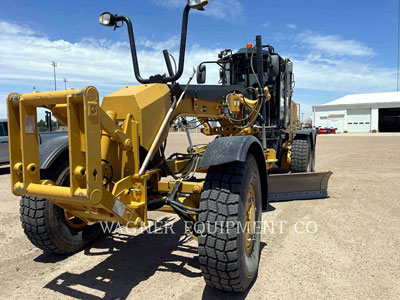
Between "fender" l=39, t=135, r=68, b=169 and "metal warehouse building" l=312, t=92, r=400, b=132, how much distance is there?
161 ft

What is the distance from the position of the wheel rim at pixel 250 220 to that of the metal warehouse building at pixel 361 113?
4833 cm

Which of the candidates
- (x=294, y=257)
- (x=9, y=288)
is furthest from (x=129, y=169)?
(x=294, y=257)

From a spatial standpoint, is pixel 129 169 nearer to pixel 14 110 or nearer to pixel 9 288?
pixel 14 110

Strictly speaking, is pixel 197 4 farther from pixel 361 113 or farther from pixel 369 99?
pixel 369 99

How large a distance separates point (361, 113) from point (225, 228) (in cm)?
4997

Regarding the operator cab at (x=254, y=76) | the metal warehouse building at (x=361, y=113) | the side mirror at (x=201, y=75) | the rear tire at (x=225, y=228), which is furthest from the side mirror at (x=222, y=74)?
the metal warehouse building at (x=361, y=113)

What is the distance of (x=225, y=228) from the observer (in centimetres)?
269

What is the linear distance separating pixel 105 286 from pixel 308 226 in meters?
2.97

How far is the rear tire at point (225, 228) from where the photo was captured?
2.65 metres

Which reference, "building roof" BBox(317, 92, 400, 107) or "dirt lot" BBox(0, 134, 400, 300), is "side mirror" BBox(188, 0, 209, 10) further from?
"building roof" BBox(317, 92, 400, 107)

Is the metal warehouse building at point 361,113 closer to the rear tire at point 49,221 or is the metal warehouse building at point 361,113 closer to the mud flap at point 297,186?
the mud flap at point 297,186

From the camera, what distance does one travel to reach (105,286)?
314 cm

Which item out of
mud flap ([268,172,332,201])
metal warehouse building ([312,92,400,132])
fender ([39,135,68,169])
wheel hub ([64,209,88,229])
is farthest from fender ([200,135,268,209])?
metal warehouse building ([312,92,400,132])

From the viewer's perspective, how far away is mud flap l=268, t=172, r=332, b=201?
608 cm
